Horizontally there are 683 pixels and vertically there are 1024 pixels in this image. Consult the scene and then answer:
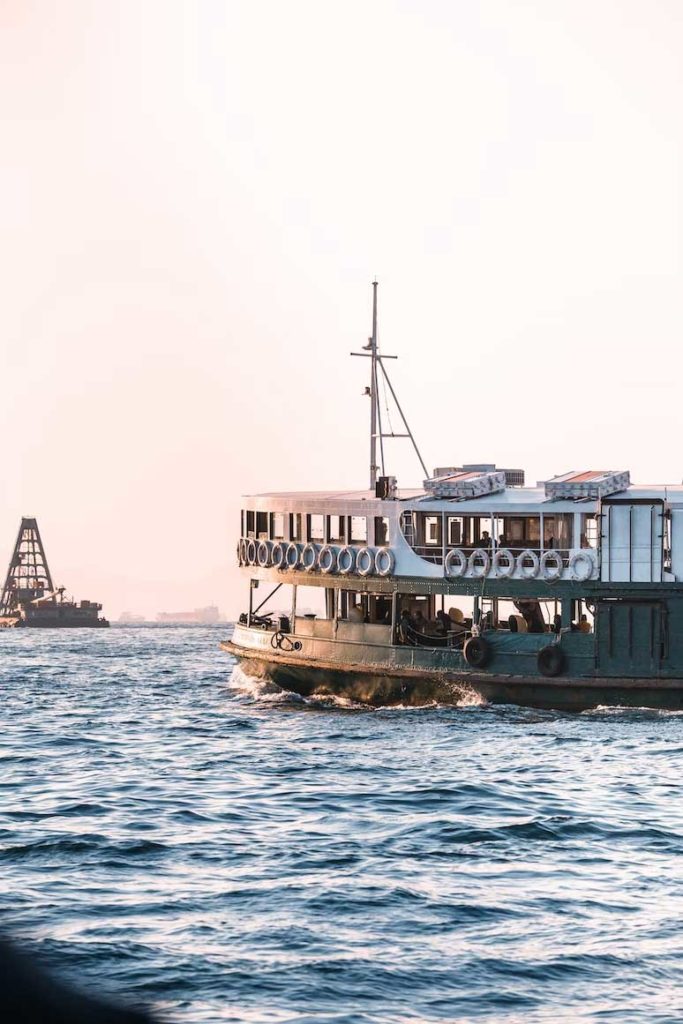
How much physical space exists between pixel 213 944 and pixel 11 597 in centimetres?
15331

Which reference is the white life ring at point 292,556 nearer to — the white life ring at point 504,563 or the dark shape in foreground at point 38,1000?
the white life ring at point 504,563

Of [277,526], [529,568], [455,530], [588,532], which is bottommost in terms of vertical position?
[529,568]

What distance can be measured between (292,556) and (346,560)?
2.83 metres

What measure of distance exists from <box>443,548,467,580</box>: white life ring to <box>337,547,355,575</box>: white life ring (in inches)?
127

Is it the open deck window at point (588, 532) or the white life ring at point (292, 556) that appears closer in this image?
the open deck window at point (588, 532)

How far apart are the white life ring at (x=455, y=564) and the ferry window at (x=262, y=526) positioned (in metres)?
9.07

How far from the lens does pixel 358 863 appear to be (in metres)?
17.2

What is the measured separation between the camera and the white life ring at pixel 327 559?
3819 cm

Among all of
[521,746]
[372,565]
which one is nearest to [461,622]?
[372,565]

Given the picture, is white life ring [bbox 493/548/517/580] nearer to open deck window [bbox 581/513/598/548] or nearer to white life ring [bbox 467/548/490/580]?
white life ring [bbox 467/548/490/580]

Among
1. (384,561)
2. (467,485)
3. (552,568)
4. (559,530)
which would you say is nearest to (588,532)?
(559,530)

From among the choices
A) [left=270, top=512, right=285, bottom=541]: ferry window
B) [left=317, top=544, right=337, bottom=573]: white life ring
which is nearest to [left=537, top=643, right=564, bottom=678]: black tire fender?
[left=317, top=544, right=337, bottom=573]: white life ring

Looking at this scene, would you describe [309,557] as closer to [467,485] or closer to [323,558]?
[323,558]

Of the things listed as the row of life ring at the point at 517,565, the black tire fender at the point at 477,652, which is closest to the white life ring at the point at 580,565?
the row of life ring at the point at 517,565
